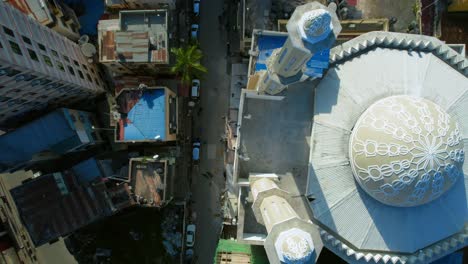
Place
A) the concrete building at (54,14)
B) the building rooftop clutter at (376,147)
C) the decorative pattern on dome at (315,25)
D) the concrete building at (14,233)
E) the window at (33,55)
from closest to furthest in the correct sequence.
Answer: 1. the decorative pattern on dome at (315,25)
2. the building rooftop clutter at (376,147)
3. the window at (33,55)
4. the concrete building at (14,233)
5. the concrete building at (54,14)

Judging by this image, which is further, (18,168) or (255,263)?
(18,168)

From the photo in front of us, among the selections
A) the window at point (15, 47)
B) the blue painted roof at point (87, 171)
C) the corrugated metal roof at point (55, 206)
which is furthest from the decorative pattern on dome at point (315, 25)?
the blue painted roof at point (87, 171)

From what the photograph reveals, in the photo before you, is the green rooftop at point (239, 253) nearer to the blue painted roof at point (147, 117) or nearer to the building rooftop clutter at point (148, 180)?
the building rooftop clutter at point (148, 180)

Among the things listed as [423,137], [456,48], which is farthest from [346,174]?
[456,48]

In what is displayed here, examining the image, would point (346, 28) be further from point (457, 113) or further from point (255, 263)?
point (255, 263)

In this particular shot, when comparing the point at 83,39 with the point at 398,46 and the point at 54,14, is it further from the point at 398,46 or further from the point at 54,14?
the point at 398,46

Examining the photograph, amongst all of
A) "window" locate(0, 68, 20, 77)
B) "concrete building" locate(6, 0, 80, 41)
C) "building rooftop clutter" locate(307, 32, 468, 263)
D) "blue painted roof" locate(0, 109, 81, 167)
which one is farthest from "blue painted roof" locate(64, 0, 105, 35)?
"building rooftop clutter" locate(307, 32, 468, 263)
